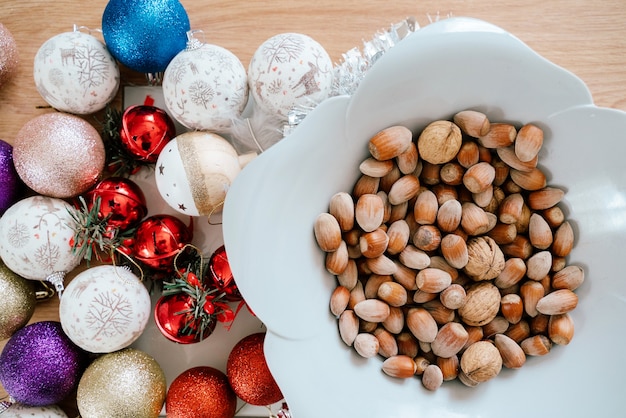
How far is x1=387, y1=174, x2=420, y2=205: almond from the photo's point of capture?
1.94ft

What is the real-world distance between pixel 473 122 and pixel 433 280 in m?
0.18

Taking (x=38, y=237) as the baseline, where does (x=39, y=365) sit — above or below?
below

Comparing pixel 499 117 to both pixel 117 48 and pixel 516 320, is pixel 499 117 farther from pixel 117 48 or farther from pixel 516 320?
pixel 117 48

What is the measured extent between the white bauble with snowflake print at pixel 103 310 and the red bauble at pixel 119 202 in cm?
6

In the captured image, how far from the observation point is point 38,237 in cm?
63

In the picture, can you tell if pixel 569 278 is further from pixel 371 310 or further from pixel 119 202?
pixel 119 202

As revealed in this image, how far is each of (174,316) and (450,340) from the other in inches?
13.0

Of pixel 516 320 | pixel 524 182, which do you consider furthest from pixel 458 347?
pixel 524 182

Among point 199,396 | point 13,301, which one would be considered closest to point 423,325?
point 199,396

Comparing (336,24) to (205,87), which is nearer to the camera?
(205,87)

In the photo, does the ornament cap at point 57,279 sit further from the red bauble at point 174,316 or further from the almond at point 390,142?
the almond at point 390,142

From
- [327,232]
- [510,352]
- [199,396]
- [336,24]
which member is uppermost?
[336,24]

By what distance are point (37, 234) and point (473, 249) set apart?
51cm

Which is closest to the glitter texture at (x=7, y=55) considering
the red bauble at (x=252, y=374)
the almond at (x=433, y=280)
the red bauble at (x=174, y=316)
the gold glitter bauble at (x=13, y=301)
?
the gold glitter bauble at (x=13, y=301)
